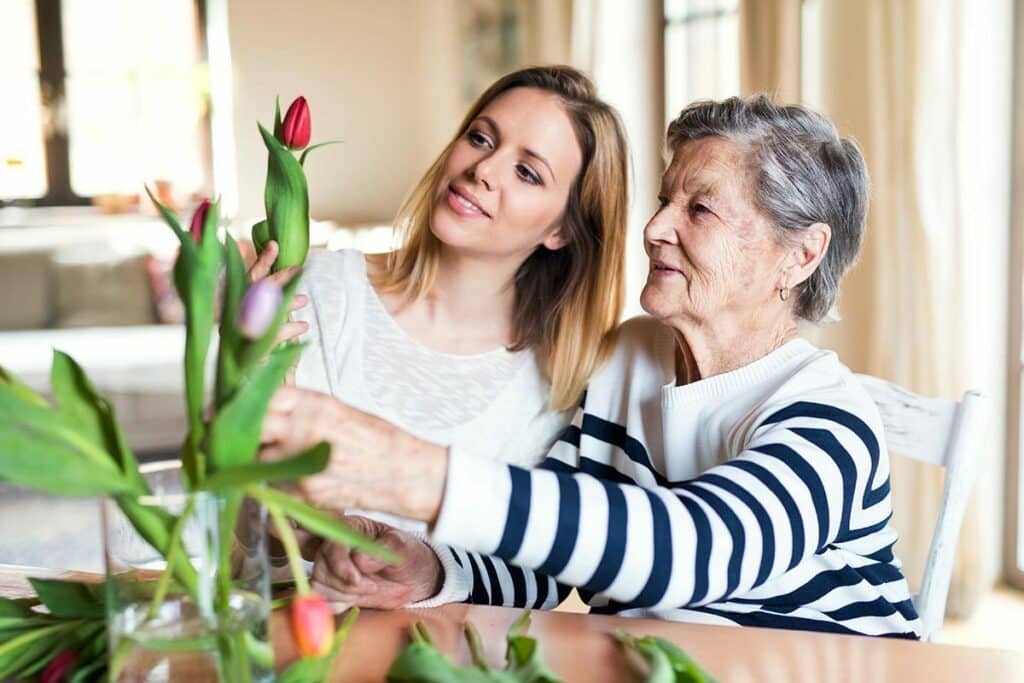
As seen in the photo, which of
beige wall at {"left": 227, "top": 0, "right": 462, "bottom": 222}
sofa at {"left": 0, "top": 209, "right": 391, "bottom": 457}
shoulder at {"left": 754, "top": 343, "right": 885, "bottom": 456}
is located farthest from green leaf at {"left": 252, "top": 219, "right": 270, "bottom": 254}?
beige wall at {"left": 227, "top": 0, "right": 462, "bottom": 222}

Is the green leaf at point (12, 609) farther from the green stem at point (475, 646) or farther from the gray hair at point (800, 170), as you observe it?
the gray hair at point (800, 170)

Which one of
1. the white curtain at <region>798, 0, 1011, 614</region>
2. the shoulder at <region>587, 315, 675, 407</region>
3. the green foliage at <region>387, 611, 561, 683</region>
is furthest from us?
the white curtain at <region>798, 0, 1011, 614</region>

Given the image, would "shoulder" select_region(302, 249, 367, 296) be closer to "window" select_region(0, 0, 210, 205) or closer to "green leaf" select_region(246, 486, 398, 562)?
"green leaf" select_region(246, 486, 398, 562)

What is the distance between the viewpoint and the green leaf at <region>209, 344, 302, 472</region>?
0.80m

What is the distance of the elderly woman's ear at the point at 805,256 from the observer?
1.51m

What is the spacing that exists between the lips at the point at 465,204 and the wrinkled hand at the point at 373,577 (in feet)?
2.14

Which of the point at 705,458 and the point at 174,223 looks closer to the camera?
the point at 174,223

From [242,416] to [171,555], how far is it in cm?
11

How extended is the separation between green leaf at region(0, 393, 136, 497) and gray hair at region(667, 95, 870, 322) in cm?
94

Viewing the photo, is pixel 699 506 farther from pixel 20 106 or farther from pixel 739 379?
pixel 20 106

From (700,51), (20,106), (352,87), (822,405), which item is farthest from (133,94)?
(822,405)

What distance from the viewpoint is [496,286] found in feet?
6.36

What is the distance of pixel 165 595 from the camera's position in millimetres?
826

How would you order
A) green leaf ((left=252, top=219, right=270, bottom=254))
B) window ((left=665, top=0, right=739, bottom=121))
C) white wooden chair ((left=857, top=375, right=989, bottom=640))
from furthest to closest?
window ((left=665, top=0, right=739, bottom=121)), white wooden chair ((left=857, top=375, right=989, bottom=640)), green leaf ((left=252, top=219, right=270, bottom=254))
